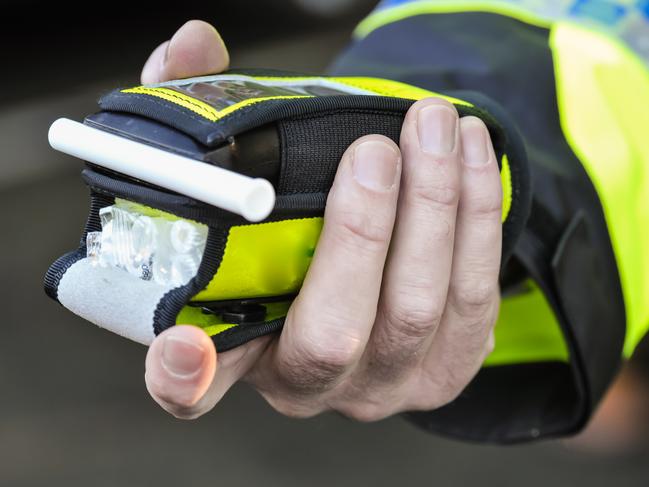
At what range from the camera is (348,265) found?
64 centimetres

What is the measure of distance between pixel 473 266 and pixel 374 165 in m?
0.14

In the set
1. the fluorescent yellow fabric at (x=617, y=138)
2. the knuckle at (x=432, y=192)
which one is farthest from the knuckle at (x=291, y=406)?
the fluorescent yellow fabric at (x=617, y=138)

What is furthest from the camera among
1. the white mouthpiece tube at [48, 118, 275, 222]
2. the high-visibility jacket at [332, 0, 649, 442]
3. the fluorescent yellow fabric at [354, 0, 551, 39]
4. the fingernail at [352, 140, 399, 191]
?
the fluorescent yellow fabric at [354, 0, 551, 39]

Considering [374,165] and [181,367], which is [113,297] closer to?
[181,367]

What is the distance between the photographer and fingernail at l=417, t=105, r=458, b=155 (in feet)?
2.15

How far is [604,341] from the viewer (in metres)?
0.91

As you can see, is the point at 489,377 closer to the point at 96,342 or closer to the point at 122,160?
the point at 122,160

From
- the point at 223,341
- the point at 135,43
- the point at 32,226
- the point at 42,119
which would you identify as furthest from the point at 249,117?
the point at 135,43

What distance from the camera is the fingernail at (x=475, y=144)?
0.68 m

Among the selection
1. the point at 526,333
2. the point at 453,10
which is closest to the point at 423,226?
the point at 526,333

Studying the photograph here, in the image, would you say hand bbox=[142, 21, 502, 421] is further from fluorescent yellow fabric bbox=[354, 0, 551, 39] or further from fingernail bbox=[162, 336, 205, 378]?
fluorescent yellow fabric bbox=[354, 0, 551, 39]

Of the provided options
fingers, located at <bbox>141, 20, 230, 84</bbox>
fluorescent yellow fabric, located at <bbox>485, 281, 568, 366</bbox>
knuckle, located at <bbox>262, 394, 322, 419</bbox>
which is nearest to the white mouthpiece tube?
fingers, located at <bbox>141, 20, 230, 84</bbox>

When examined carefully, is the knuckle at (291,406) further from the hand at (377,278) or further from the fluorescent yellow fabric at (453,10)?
the fluorescent yellow fabric at (453,10)

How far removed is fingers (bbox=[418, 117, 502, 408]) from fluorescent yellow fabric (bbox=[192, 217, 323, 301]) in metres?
0.12
